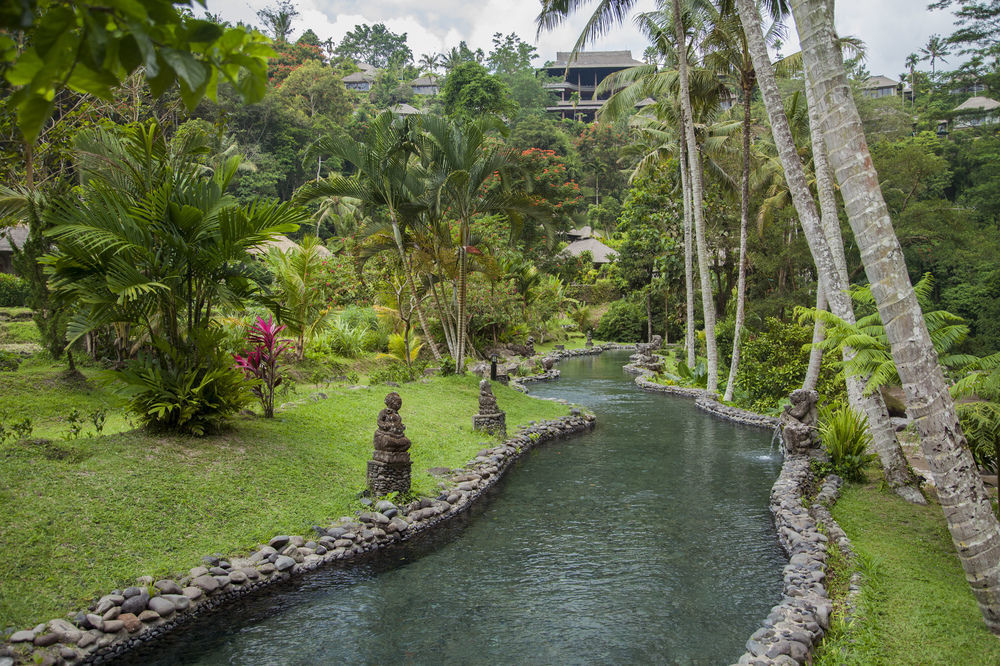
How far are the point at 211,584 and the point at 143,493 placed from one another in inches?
51.9

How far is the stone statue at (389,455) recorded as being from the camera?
24.9ft

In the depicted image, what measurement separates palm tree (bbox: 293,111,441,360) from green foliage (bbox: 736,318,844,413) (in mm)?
8772

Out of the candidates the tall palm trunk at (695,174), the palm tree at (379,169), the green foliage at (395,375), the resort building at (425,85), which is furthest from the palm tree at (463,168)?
the resort building at (425,85)

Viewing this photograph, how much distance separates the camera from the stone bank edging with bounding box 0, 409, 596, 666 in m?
4.48

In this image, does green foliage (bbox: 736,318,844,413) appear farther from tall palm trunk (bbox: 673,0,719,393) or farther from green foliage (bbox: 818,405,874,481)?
green foliage (bbox: 818,405,874,481)

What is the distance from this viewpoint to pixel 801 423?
9820 millimetres

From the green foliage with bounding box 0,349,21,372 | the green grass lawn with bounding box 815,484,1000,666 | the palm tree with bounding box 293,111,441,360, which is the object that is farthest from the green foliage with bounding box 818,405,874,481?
the green foliage with bounding box 0,349,21,372

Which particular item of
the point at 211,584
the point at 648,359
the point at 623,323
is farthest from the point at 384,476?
the point at 623,323

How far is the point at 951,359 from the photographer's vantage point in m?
7.12

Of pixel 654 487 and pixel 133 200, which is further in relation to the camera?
pixel 654 487

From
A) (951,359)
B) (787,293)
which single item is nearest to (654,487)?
(951,359)

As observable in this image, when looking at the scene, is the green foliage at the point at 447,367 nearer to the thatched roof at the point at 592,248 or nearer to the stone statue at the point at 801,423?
the stone statue at the point at 801,423

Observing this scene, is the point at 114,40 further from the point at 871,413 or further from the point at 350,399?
the point at 350,399

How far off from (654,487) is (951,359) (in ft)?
13.6
